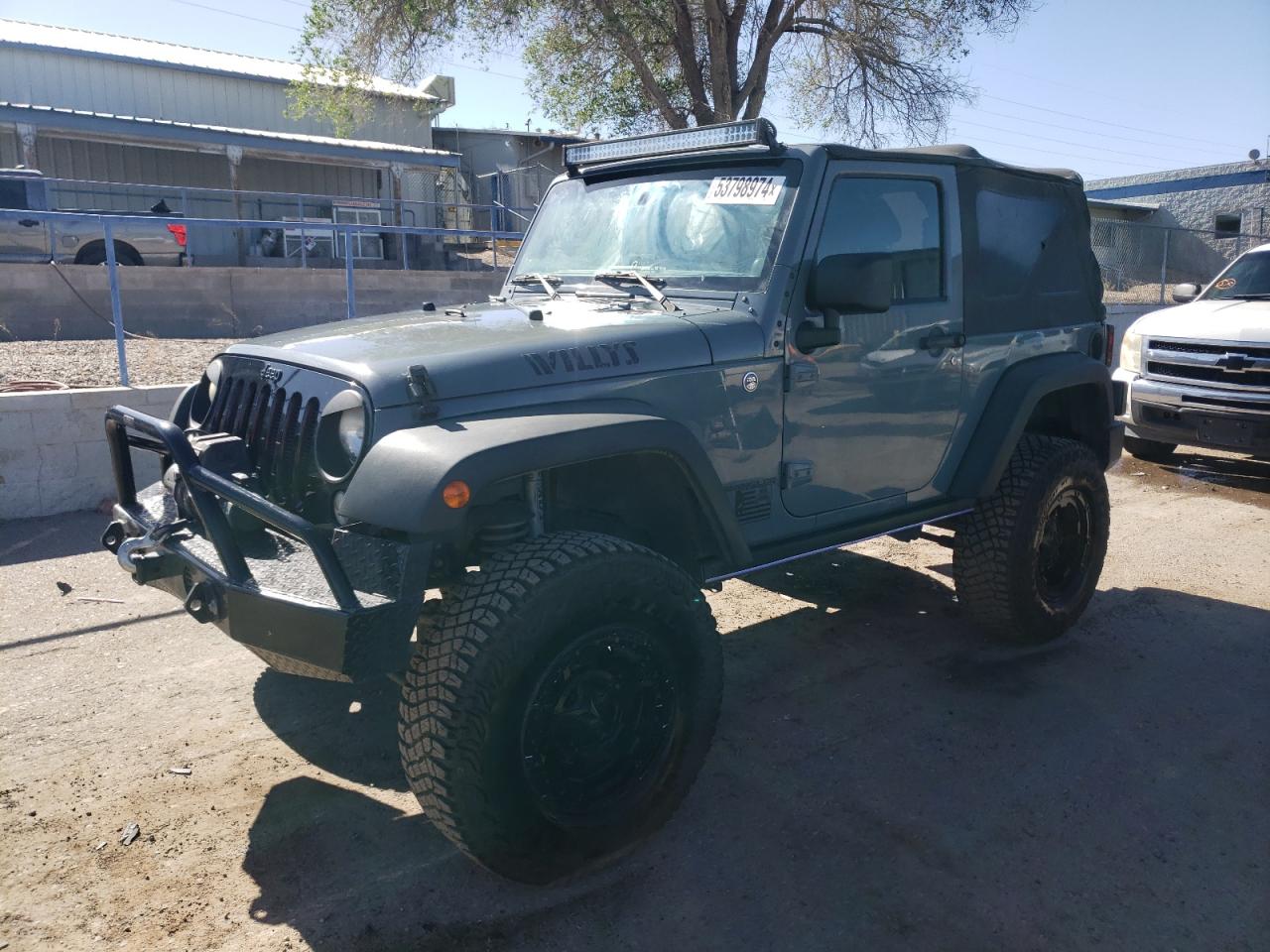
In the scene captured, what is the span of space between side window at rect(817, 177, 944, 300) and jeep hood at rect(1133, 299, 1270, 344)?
4751 mm

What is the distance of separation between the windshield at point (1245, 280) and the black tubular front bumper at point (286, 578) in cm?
814

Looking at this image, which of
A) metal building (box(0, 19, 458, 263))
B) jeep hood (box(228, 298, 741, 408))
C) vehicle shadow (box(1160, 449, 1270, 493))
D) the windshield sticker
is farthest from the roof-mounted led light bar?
metal building (box(0, 19, 458, 263))

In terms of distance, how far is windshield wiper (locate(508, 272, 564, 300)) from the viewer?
12.7 feet

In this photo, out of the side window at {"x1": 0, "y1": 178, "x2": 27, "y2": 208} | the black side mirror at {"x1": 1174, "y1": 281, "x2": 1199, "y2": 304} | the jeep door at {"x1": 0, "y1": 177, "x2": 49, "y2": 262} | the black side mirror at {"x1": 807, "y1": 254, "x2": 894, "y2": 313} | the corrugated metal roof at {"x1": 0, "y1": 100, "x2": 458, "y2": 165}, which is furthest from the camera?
the corrugated metal roof at {"x1": 0, "y1": 100, "x2": 458, "y2": 165}

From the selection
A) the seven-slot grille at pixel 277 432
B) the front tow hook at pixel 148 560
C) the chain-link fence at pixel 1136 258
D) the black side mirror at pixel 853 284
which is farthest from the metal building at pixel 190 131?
the front tow hook at pixel 148 560

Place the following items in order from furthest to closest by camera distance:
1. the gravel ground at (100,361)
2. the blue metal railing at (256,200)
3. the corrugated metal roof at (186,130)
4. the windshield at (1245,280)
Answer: the corrugated metal roof at (186,130)
the blue metal railing at (256,200)
the gravel ground at (100,361)
the windshield at (1245,280)

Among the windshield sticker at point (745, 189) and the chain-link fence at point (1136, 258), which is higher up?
the chain-link fence at point (1136, 258)

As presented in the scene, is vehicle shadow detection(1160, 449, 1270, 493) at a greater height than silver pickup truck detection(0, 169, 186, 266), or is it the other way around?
silver pickup truck detection(0, 169, 186, 266)

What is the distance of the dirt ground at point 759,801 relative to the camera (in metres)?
2.65

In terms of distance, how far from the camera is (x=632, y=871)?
2.89 meters

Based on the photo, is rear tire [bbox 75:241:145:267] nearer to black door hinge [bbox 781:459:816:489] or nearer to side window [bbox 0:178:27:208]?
side window [bbox 0:178:27:208]

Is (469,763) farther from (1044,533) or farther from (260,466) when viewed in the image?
(1044,533)

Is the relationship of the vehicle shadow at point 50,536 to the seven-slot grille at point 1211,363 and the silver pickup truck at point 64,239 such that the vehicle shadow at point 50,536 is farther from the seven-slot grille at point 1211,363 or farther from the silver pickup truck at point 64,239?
the silver pickup truck at point 64,239

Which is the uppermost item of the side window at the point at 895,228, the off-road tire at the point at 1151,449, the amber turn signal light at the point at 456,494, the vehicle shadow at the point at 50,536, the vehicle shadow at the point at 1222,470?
the side window at the point at 895,228
